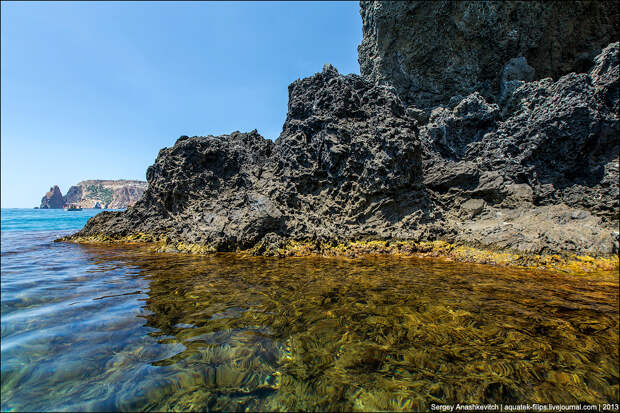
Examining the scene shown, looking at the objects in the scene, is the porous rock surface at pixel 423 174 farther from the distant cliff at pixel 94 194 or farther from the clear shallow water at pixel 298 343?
the distant cliff at pixel 94 194

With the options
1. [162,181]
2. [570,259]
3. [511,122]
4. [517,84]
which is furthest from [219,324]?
[517,84]

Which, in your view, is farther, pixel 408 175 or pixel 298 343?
pixel 408 175

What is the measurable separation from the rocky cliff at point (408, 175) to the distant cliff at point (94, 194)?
44.9m

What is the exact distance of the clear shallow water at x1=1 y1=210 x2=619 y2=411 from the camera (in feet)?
8.95

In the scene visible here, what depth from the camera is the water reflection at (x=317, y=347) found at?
2732mm

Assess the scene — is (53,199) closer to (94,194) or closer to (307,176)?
(94,194)

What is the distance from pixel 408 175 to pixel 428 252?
11.5 ft

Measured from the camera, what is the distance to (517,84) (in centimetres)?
1769

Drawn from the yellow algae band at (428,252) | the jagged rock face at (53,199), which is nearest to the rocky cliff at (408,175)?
the yellow algae band at (428,252)

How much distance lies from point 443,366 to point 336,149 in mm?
9988

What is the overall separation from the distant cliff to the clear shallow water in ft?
174

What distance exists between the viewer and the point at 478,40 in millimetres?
21906

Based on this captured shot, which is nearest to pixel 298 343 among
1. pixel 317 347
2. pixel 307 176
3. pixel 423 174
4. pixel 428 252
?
pixel 317 347

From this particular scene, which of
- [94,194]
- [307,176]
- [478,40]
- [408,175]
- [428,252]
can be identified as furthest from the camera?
[94,194]
